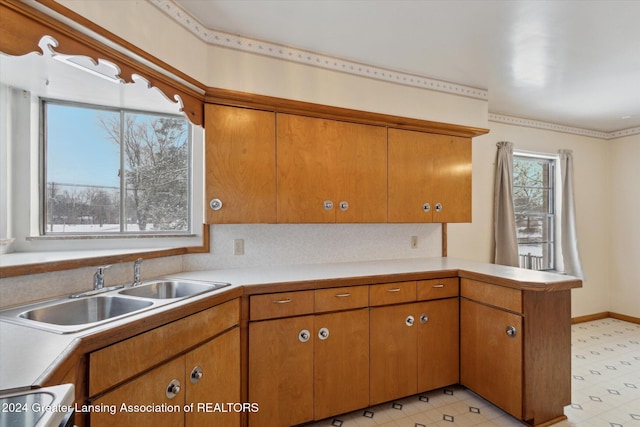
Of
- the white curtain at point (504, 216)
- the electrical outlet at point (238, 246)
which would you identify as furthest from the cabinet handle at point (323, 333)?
the white curtain at point (504, 216)

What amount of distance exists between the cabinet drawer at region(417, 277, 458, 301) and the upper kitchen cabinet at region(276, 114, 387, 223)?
2.05ft

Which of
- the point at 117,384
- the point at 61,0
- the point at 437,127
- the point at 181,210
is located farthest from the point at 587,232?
the point at 61,0

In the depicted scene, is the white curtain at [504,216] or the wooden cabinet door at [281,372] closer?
the wooden cabinet door at [281,372]

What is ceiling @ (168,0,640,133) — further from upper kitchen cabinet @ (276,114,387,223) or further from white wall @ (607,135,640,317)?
white wall @ (607,135,640,317)

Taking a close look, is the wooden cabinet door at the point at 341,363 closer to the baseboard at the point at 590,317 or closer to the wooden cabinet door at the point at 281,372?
the wooden cabinet door at the point at 281,372

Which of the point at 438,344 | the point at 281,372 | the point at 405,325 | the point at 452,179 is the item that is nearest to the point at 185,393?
the point at 281,372

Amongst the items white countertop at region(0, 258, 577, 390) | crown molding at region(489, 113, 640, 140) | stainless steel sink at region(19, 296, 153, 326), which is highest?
crown molding at region(489, 113, 640, 140)

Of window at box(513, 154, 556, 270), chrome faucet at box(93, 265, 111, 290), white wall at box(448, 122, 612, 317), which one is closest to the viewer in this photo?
chrome faucet at box(93, 265, 111, 290)

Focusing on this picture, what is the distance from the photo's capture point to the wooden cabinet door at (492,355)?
1.98 m

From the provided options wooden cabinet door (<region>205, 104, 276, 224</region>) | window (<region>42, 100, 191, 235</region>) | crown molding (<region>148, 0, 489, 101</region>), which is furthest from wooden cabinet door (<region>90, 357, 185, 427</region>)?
crown molding (<region>148, 0, 489, 101</region>)

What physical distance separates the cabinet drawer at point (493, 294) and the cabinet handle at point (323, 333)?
1.15m

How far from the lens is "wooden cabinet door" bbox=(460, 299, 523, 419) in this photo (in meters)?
1.98

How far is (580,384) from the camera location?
8.52 ft

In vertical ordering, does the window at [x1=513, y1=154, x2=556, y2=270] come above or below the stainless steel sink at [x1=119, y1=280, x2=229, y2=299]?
above
